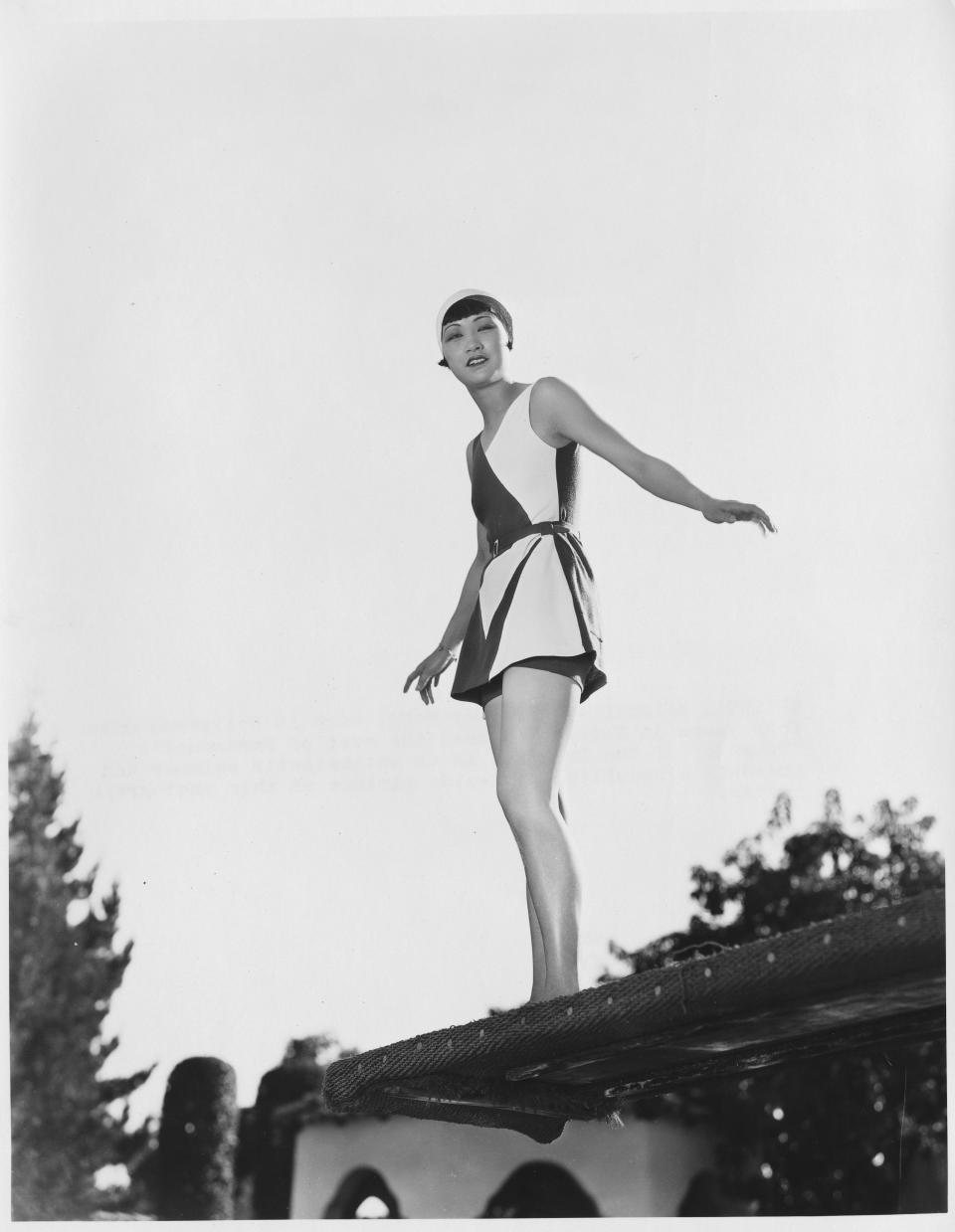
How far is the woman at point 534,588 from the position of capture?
2.87m

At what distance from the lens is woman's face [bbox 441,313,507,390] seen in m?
3.18

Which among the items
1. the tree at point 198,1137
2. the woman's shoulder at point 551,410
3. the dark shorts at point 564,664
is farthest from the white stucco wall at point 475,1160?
the woman's shoulder at point 551,410

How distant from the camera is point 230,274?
12.8ft

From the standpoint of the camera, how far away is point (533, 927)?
9.64 ft

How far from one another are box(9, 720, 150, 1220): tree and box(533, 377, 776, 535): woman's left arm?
136cm

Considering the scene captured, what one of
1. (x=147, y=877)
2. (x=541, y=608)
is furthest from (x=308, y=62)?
(x=147, y=877)

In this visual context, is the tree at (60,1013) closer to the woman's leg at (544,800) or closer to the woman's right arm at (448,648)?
the woman's right arm at (448,648)

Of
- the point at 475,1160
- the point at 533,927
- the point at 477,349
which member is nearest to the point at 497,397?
the point at 477,349

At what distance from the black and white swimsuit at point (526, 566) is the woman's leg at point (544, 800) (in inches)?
2.2

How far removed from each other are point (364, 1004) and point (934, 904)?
2052 mm

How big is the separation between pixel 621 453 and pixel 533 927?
0.79 m

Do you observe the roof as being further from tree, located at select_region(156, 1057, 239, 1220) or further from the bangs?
the bangs

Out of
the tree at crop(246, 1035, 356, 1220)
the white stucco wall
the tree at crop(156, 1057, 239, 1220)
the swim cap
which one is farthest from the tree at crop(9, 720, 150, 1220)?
the swim cap

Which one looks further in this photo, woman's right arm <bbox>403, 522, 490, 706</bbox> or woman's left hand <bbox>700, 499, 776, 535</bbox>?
woman's right arm <bbox>403, 522, 490, 706</bbox>
